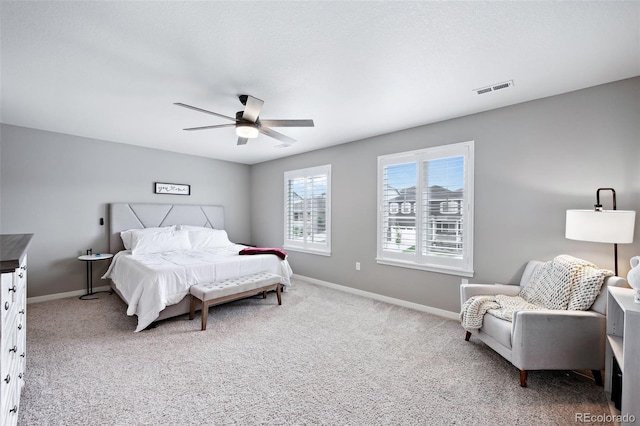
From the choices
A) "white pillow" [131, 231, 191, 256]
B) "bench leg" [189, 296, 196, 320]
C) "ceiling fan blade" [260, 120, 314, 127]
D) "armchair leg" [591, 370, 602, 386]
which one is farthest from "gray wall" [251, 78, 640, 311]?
"white pillow" [131, 231, 191, 256]

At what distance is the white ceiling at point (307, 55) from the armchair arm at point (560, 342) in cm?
199

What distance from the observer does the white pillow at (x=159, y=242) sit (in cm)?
425

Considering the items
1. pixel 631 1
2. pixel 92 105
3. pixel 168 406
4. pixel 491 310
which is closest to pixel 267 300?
pixel 168 406

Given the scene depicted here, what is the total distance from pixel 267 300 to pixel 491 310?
114 inches

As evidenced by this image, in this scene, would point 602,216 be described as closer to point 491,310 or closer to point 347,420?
point 491,310

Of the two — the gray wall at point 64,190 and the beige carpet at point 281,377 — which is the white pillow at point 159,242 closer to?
the gray wall at point 64,190

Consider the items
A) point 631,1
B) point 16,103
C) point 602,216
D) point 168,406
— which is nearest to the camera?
point 631,1

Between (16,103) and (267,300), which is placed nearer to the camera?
(16,103)

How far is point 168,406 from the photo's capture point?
186 centimetres

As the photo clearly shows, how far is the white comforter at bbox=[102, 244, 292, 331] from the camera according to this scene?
3.03 metres

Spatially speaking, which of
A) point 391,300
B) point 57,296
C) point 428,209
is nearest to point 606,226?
point 428,209

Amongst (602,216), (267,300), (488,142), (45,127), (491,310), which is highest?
(45,127)

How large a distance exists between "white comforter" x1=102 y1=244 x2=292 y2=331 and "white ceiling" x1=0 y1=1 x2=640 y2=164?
1887mm

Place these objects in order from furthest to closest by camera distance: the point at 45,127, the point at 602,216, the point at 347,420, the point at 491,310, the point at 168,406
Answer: the point at 45,127 < the point at 491,310 < the point at 602,216 < the point at 168,406 < the point at 347,420
